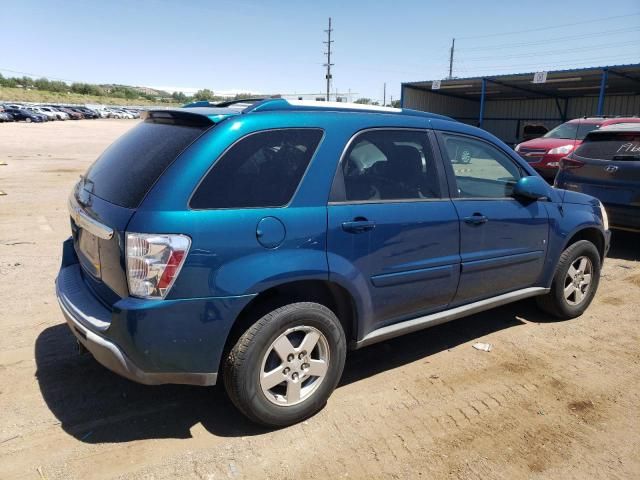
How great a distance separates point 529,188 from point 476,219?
0.67 meters

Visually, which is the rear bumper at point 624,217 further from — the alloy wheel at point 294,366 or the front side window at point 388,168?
the alloy wheel at point 294,366

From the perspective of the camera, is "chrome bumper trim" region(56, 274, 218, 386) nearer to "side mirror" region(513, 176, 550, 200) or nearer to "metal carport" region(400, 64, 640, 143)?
"side mirror" region(513, 176, 550, 200)

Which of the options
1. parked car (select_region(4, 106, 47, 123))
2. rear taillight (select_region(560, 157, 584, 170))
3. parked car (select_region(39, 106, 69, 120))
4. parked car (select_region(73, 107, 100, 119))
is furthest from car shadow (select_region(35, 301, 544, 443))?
parked car (select_region(73, 107, 100, 119))

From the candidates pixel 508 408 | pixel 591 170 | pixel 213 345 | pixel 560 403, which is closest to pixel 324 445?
pixel 213 345

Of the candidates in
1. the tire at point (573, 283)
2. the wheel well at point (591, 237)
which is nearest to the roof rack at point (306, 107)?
the tire at point (573, 283)

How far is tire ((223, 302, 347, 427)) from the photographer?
9.03ft

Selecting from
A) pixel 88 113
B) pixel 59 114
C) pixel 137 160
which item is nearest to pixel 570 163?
pixel 137 160

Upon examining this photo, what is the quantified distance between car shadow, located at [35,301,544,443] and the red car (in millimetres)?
9205

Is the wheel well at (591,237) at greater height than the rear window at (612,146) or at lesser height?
lesser

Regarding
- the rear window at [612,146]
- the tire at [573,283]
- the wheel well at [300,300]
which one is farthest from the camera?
the rear window at [612,146]

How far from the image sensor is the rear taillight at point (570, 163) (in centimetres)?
731

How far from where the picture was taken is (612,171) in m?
6.84

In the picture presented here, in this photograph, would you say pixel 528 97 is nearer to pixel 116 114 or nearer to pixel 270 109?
pixel 270 109

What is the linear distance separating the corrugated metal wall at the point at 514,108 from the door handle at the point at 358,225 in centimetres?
2802
